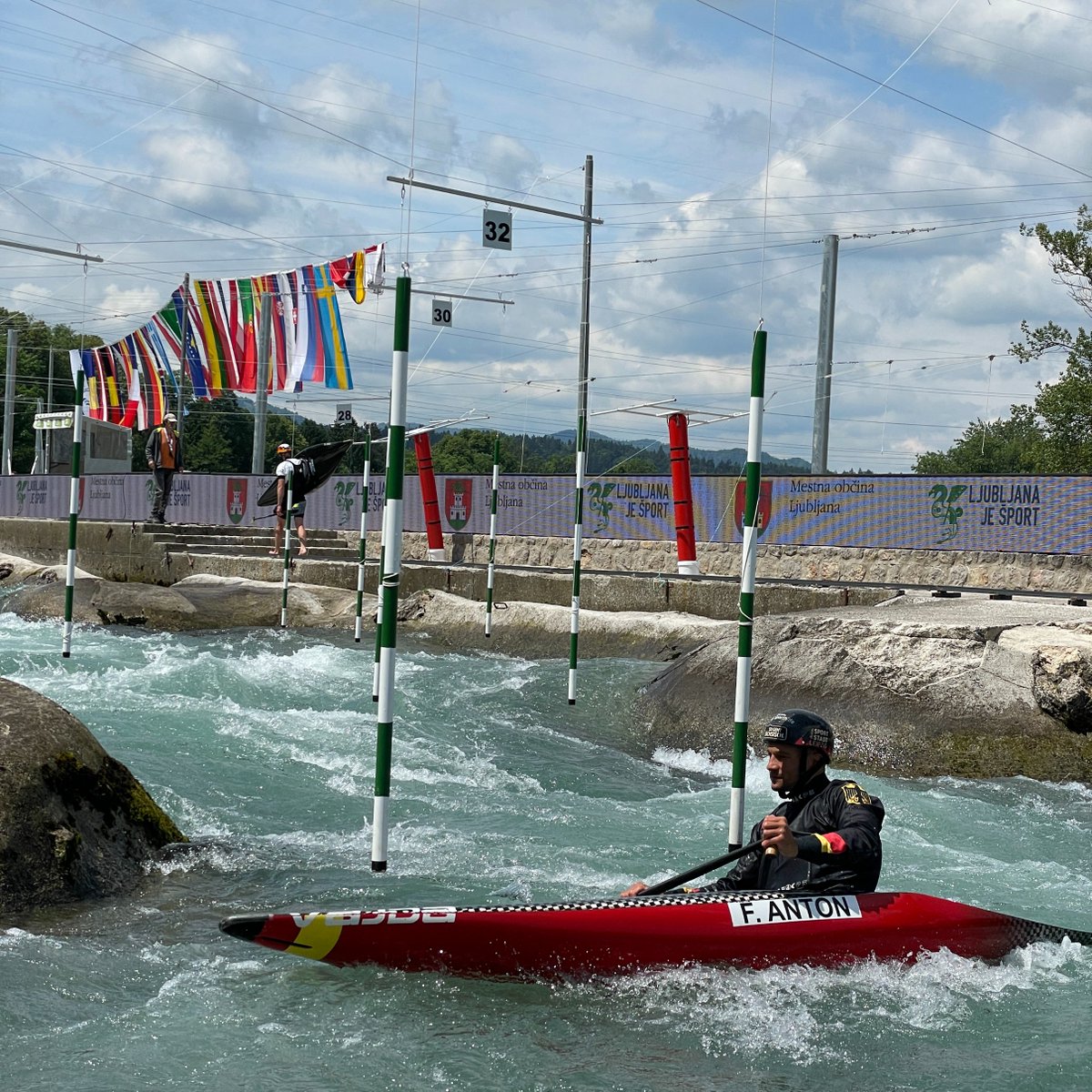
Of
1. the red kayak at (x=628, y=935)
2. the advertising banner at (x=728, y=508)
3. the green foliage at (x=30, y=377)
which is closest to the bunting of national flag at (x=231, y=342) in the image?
the advertising banner at (x=728, y=508)

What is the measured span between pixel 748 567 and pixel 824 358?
18.5m

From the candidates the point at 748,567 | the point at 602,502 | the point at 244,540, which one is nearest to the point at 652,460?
the point at 602,502

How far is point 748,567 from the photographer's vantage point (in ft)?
20.7

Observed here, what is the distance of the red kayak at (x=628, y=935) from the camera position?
4742 millimetres

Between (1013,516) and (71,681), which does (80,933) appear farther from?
(1013,516)

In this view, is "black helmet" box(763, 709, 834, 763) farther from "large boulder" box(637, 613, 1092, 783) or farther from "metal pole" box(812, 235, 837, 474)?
"metal pole" box(812, 235, 837, 474)

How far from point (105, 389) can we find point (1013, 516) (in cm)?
2655

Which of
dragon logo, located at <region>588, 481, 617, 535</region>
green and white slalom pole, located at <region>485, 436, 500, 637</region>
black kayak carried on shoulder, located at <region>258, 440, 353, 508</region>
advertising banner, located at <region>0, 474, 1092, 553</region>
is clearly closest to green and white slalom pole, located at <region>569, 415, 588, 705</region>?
green and white slalom pole, located at <region>485, 436, 500, 637</region>

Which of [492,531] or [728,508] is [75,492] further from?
[728,508]

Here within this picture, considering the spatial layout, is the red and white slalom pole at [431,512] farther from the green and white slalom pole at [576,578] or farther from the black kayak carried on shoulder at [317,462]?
the green and white slalom pole at [576,578]

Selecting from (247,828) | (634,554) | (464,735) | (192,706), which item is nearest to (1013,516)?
(634,554)

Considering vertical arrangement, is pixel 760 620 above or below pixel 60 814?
above

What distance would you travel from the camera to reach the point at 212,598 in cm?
1852

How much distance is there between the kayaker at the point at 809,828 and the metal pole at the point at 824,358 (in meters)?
18.2
